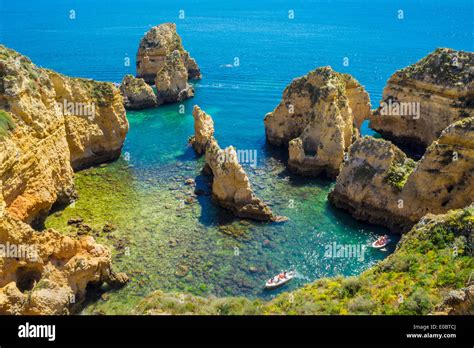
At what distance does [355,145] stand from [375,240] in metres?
9.11

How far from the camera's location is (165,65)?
235 feet

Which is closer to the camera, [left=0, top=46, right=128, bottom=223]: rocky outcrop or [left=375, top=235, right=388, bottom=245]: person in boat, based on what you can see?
[left=0, top=46, right=128, bottom=223]: rocky outcrop

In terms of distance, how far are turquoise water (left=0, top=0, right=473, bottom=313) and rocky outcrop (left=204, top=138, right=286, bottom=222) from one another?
0.98 meters

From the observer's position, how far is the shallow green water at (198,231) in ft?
101

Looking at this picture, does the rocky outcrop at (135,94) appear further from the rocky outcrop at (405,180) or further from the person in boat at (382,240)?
the person in boat at (382,240)

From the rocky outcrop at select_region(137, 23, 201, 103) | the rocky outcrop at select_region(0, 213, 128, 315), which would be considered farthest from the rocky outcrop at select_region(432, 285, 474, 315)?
the rocky outcrop at select_region(137, 23, 201, 103)

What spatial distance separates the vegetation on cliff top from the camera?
726 inches

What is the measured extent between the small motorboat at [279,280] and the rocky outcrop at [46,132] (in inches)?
724

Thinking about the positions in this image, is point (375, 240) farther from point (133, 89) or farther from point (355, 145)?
point (133, 89)

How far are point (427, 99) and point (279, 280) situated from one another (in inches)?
1249
